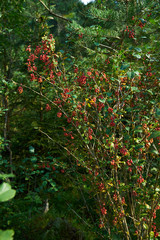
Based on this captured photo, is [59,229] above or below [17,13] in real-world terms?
below

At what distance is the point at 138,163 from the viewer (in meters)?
1.63

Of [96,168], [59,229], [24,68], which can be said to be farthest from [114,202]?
[24,68]

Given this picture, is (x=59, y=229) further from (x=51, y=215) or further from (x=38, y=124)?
(x=38, y=124)

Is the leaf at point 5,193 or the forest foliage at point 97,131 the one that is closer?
the leaf at point 5,193

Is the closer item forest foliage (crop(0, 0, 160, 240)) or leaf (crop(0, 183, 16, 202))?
leaf (crop(0, 183, 16, 202))

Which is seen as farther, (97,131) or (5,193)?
(97,131)

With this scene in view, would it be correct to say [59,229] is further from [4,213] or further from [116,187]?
[116,187]

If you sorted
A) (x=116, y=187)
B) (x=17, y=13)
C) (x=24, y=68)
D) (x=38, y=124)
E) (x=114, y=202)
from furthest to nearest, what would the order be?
1. (x=24, y=68)
2. (x=38, y=124)
3. (x=17, y=13)
4. (x=114, y=202)
5. (x=116, y=187)

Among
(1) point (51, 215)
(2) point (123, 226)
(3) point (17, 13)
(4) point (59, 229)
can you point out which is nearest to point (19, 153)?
(1) point (51, 215)

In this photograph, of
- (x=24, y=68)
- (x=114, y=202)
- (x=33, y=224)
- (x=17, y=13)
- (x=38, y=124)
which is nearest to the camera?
(x=114, y=202)

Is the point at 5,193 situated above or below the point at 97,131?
above

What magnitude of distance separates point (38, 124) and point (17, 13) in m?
2.15

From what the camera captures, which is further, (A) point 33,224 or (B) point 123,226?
(A) point 33,224

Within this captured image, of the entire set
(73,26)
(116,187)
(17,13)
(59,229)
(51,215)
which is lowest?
(51,215)
